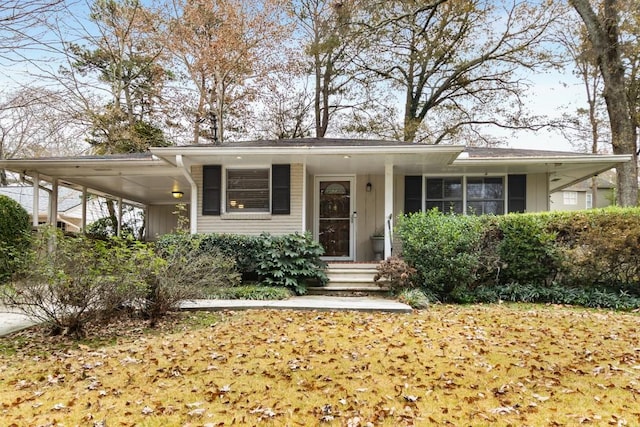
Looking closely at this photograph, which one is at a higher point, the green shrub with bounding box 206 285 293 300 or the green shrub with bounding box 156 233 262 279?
the green shrub with bounding box 156 233 262 279

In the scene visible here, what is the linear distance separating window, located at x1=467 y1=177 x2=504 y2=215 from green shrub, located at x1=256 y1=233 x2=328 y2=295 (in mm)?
4173

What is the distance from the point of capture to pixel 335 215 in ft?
33.2

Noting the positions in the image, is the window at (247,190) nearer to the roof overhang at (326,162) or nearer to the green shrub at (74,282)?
the roof overhang at (326,162)

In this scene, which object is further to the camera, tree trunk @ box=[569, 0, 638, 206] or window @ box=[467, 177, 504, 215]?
tree trunk @ box=[569, 0, 638, 206]

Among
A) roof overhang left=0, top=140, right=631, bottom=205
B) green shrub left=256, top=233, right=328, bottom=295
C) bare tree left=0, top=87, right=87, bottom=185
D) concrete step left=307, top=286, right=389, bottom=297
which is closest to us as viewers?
green shrub left=256, top=233, right=328, bottom=295

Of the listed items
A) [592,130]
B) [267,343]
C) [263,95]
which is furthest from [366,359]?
[592,130]

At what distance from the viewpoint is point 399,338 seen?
186 inches

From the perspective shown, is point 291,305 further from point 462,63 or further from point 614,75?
point 462,63

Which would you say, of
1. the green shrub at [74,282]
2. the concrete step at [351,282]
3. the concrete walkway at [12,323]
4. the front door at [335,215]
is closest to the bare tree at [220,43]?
the front door at [335,215]

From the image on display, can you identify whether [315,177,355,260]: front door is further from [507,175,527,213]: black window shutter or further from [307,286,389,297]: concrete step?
[507,175,527,213]: black window shutter

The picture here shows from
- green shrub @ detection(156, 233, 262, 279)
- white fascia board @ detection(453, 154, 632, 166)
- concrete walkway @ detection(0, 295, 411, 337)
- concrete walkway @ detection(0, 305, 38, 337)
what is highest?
white fascia board @ detection(453, 154, 632, 166)

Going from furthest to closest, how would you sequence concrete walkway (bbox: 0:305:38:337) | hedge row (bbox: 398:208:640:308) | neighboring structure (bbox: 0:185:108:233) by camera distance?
neighboring structure (bbox: 0:185:108:233) < hedge row (bbox: 398:208:640:308) < concrete walkway (bbox: 0:305:38:337)

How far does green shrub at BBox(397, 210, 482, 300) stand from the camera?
7027mm

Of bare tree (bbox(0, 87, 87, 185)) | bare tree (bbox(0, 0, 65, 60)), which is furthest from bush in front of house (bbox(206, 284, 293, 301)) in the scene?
bare tree (bbox(0, 87, 87, 185))
